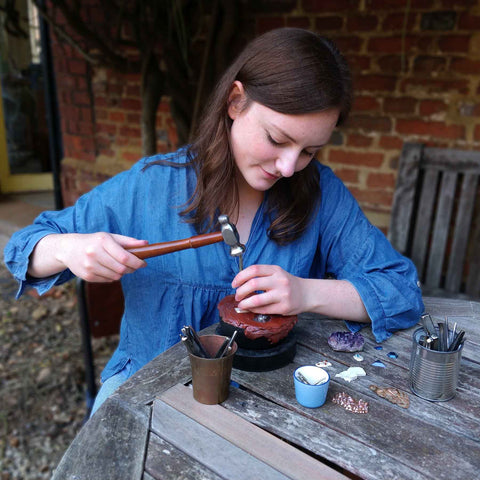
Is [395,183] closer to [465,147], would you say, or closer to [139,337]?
[465,147]

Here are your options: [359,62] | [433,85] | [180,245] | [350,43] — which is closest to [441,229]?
[433,85]

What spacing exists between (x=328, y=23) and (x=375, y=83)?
1.43 ft

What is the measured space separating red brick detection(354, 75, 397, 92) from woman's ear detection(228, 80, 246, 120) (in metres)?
1.60

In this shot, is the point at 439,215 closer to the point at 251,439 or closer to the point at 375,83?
the point at 375,83

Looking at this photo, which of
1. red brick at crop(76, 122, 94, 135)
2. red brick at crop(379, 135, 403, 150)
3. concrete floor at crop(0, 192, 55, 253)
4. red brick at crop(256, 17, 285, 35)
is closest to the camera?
red brick at crop(379, 135, 403, 150)

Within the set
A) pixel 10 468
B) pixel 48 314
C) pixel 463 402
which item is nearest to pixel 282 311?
pixel 463 402

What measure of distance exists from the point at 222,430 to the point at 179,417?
101 mm

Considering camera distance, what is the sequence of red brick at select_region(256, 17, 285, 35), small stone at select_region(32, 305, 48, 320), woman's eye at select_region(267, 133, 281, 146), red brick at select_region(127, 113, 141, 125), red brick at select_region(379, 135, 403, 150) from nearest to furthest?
1. woman's eye at select_region(267, 133, 281, 146)
2. red brick at select_region(379, 135, 403, 150)
3. red brick at select_region(256, 17, 285, 35)
4. small stone at select_region(32, 305, 48, 320)
5. red brick at select_region(127, 113, 141, 125)

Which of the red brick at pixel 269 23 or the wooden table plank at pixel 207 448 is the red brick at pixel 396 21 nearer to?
the red brick at pixel 269 23

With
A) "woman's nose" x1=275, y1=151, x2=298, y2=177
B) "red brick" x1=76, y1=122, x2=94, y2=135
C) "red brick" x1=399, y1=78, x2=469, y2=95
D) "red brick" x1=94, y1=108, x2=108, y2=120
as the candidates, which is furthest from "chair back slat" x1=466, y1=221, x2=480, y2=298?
"red brick" x1=76, y1=122, x2=94, y2=135

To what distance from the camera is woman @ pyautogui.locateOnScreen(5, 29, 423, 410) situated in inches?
49.0

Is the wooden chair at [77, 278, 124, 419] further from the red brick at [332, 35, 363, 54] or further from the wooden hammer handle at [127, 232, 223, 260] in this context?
the red brick at [332, 35, 363, 54]

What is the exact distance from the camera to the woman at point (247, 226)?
125cm

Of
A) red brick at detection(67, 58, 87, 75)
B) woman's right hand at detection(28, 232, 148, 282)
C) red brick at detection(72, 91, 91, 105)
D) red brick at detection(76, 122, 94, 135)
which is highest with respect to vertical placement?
Answer: red brick at detection(67, 58, 87, 75)
